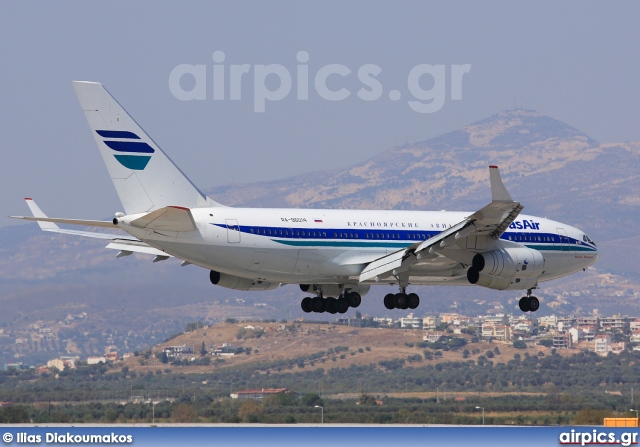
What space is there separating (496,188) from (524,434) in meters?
19.1

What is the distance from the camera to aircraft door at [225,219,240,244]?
5009 centimetres

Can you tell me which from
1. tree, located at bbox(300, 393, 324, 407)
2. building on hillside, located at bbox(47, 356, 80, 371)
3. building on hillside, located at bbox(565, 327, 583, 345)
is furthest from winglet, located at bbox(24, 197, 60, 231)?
building on hillside, located at bbox(565, 327, 583, 345)

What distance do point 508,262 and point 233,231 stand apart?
11.1m

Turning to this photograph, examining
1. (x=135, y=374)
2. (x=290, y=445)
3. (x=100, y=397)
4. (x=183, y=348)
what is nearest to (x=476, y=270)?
(x=290, y=445)

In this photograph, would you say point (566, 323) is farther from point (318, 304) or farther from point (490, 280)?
point (490, 280)

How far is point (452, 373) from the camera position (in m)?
108

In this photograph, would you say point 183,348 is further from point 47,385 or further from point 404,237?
point 404,237

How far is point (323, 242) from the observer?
52.8 m

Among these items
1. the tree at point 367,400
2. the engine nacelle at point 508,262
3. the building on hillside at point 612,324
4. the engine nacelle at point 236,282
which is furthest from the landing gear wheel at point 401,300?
the building on hillside at point 612,324

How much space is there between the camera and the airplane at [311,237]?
49688 mm

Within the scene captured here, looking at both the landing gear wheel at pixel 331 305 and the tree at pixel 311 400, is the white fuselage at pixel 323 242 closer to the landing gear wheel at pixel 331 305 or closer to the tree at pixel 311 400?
the landing gear wheel at pixel 331 305

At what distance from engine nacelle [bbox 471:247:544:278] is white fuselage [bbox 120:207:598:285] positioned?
495 millimetres

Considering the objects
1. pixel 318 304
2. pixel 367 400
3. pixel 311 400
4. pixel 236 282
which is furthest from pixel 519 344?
pixel 236 282

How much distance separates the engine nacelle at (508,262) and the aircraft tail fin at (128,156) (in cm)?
1210
